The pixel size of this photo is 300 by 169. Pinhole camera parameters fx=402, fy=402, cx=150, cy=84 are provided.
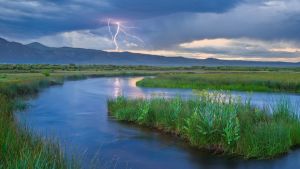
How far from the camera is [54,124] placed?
2766cm

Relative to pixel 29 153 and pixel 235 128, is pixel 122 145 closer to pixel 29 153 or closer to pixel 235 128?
pixel 235 128

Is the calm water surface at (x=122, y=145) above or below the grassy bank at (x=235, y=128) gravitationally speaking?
below

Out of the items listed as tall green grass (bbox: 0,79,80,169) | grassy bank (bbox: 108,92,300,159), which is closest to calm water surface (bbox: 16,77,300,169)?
grassy bank (bbox: 108,92,300,159)

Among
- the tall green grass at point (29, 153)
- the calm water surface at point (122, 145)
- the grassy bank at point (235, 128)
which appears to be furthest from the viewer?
the grassy bank at point (235, 128)

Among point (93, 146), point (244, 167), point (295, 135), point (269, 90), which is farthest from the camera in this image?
point (269, 90)

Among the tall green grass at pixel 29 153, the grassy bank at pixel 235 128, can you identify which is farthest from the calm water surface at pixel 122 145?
the tall green grass at pixel 29 153

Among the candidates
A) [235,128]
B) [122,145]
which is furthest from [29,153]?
[122,145]

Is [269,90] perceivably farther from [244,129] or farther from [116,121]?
[244,129]

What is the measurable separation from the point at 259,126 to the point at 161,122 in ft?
22.9

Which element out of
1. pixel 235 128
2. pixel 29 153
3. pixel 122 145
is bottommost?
pixel 122 145

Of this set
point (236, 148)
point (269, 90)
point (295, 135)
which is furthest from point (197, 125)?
point (269, 90)

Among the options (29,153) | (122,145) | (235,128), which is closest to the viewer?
(29,153)

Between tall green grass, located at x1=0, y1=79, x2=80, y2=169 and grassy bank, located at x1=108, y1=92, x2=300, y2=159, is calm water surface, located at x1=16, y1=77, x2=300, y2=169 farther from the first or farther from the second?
tall green grass, located at x1=0, y1=79, x2=80, y2=169

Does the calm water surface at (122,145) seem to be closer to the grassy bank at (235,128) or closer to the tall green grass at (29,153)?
the grassy bank at (235,128)
